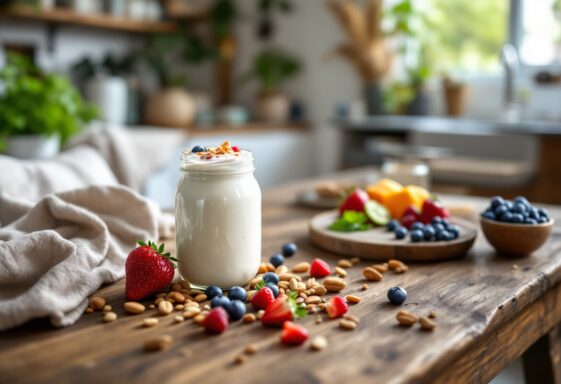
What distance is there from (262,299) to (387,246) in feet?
1.28

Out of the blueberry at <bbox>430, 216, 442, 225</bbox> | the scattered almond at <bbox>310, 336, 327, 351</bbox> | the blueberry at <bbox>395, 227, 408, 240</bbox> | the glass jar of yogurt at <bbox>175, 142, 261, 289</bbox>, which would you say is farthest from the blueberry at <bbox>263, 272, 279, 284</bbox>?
the blueberry at <bbox>430, 216, 442, 225</bbox>

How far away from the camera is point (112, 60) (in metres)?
4.03

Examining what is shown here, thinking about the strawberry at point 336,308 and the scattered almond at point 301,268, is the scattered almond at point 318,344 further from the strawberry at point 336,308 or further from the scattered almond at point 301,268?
the scattered almond at point 301,268

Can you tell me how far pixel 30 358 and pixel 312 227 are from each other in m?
0.73

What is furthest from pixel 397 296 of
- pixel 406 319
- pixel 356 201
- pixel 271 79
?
pixel 271 79

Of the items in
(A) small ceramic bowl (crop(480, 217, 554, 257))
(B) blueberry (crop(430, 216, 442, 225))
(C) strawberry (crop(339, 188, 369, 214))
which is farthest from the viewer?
(C) strawberry (crop(339, 188, 369, 214))

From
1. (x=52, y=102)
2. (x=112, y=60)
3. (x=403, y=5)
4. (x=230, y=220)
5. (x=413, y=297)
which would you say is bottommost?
(x=413, y=297)

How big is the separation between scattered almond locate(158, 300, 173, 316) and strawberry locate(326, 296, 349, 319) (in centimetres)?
23

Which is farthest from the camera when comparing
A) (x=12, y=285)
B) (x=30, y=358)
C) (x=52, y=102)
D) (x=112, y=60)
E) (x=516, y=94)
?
(x=112, y=60)

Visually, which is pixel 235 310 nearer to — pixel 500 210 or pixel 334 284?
pixel 334 284

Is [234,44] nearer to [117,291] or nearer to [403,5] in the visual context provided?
[403,5]

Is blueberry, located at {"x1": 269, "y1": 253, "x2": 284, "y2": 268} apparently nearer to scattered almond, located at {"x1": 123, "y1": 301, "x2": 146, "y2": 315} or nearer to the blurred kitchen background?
scattered almond, located at {"x1": 123, "y1": 301, "x2": 146, "y2": 315}

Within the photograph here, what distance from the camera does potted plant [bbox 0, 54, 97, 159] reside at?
1896 millimetres

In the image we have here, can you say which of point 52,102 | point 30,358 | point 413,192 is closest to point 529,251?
point 413,192
